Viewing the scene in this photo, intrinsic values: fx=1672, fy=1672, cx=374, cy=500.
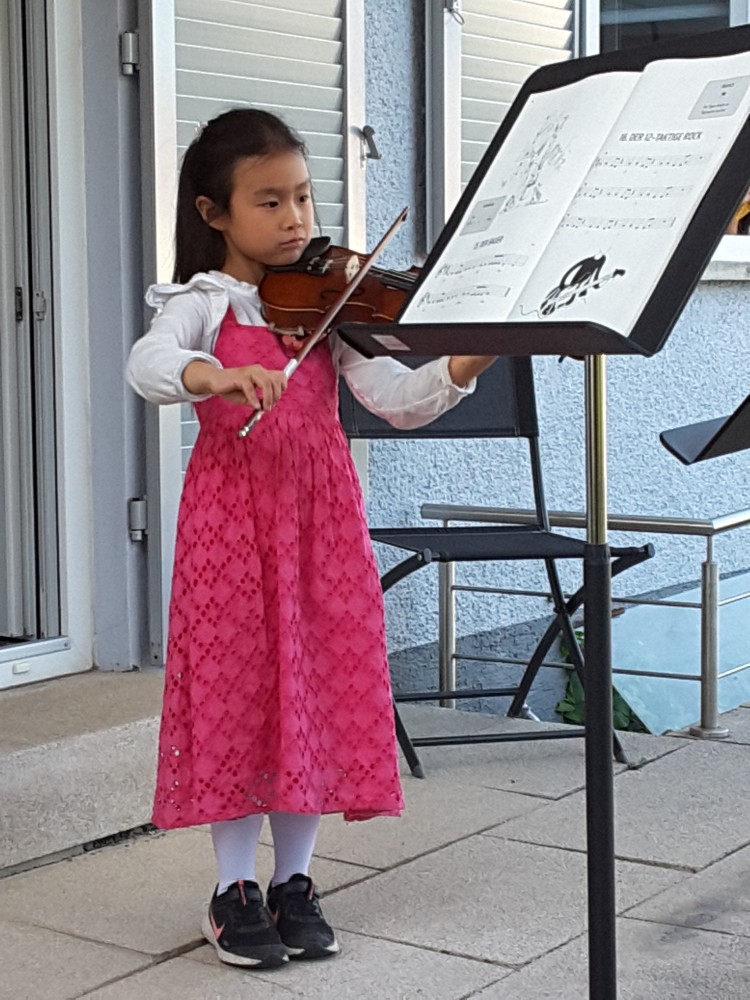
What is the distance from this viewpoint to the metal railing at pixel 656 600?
4.20m

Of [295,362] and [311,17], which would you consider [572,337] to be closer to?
[295,362]

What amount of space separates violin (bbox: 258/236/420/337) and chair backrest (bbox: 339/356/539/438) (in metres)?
1.54

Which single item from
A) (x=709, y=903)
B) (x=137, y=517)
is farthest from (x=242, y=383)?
(x=137, y=517)

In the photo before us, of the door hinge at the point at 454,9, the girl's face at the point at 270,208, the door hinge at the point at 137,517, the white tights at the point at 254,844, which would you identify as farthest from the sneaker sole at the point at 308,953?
the door hinge at the point at 454,9

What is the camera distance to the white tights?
279 cm

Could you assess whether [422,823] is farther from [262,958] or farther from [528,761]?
[262,958]

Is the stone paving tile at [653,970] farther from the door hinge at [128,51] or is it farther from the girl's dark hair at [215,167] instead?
the door hinge at [128,51]

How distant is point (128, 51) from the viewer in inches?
145

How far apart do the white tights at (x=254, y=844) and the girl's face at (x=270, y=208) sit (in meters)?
0.93

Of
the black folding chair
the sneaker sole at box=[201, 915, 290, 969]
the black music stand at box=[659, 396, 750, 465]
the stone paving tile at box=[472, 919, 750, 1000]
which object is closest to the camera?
the black music stand at box=[659, 396, 750, 465]

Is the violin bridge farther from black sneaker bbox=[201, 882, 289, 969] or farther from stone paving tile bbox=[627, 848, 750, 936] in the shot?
stone paving tile bbox=[627, 848, 750, 936]

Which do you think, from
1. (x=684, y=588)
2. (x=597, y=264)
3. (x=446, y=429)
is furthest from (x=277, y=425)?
(x=684, y=588)

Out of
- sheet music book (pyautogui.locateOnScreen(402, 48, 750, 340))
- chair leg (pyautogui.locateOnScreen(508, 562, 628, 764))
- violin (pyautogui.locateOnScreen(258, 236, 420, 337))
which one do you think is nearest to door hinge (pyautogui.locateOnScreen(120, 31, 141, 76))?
violin (pyautogui.locateOnScreen(258, 236, 420, 337))

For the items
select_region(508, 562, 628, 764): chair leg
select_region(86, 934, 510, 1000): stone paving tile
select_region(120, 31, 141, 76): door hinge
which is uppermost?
select_region(120, 31, 141, 76): door hinge
